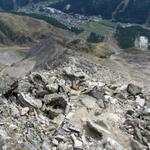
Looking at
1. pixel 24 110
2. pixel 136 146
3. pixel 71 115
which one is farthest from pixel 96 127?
pixel 24 110

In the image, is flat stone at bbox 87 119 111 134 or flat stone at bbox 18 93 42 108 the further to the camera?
flat stone at bbox 18 93 42 108

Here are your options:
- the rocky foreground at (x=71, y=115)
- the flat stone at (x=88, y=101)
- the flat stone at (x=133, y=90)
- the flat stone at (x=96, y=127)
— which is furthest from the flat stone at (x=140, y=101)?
the flat stone at (x=96, y=127)

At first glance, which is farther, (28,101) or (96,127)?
(28,101)

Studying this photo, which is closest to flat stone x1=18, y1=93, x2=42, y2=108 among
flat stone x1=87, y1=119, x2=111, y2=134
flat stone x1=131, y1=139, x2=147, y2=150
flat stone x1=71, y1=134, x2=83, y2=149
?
flat stone x1=87, y1=119, x2=111, y2=134

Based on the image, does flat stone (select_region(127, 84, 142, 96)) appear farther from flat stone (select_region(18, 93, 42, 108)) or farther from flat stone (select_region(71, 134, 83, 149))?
flat stone (select_region(71, 134, 83, 149))

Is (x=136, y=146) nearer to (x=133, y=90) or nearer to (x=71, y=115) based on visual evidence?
(x=71, y=115)

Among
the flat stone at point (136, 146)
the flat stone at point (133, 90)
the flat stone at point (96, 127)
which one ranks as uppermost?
the flat stone at point (96, 127)

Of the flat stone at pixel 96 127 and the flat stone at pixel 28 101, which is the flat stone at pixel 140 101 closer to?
the flat stone at pixel 96 127

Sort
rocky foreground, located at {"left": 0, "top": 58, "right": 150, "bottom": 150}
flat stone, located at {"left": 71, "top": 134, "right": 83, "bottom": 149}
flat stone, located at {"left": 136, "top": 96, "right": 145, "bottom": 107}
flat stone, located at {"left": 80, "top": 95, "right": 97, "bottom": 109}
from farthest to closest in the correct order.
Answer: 1. flat stone, located at {"left": 136, "top": 96, "right": 145, "bottom": 107}
2. flat stone, located at {"left": 80, "top": 95, "right": 97, "bottom": 109}
3. rocky foreground, located at {"left": 0, "top": 58, "right": 150, "bottom": 150}
4. flat stone, located at {"left": 71, "top": 134, "right": 83, "bottom": 149}

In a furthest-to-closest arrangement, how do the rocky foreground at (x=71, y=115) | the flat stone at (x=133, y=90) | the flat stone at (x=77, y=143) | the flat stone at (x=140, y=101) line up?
the flat stone at (x=133, y=90), the flat stone at (x=140, y=101), the rocky foreground at (x=71, y=115), the flat stone at (x=77, y=143)
